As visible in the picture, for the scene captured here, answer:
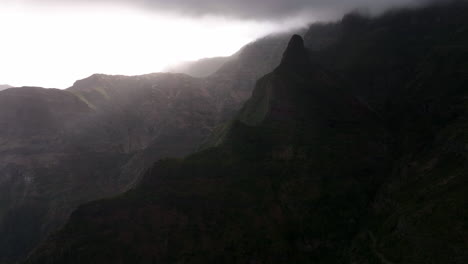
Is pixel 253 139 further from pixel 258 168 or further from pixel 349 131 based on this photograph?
pixel 349 131

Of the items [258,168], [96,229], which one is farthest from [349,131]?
[96,229]

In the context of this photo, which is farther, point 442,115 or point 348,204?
point 442,115

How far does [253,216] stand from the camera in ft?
483

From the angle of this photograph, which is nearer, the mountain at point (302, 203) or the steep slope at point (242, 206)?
the mountain at point (302, 203)

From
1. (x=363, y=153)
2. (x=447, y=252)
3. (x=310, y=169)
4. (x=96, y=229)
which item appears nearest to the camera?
(x=447, y=252)

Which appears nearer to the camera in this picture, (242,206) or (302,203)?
(242,206)

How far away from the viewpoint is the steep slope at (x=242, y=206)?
136 m

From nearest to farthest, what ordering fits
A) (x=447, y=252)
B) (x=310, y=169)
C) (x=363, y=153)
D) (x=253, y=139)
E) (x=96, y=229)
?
(x=447, y=252)
(x=96, y=229)
(x=310, y=169)
(x=363, y=153)
(x=253, y=139)

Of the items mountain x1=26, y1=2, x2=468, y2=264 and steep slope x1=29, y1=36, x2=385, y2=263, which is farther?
Result: steep slope x1=29, y1=36, x2=385, y2=263

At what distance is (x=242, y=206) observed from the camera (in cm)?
15062

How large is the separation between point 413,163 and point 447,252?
5582 centimetres

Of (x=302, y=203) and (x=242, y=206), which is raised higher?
(x=242, y=206)

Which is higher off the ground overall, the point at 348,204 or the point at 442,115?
the point at 442,115

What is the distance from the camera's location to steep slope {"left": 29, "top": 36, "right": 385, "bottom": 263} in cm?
13562
